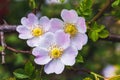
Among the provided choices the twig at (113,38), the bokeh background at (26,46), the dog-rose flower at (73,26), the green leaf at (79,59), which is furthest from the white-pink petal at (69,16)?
the bokeh background at (26,46)

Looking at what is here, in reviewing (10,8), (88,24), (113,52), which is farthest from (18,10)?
(88,24)

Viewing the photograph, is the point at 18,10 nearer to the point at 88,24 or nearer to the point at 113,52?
the point at 113,52

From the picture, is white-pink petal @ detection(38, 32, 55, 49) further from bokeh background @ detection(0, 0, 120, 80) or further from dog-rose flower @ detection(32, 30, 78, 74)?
bokeh background @ detection(0, 0, 120, 80)

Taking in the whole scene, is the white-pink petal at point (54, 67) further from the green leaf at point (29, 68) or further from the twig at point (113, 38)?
the twig at point (113, 38)

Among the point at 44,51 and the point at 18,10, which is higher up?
the point at 44,51

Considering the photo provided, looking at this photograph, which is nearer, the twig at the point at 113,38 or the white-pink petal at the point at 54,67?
the white-pink petal at the point at 54,67

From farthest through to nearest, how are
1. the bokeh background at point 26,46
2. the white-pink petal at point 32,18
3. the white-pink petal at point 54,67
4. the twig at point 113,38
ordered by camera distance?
the bokeh background at point 26,46, the twig at point 113,38, the white-pink petal at point 32,18, the white-pink petal at point 54,67
